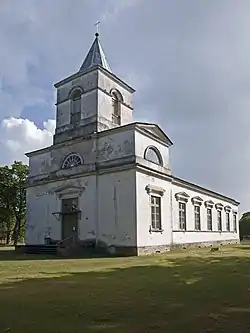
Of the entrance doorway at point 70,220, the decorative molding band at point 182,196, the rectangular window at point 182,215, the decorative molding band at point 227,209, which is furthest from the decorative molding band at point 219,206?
the entrance doorway at point 70,220

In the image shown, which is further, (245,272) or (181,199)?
(181,199)

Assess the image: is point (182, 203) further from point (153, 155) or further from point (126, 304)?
point (126, 304)

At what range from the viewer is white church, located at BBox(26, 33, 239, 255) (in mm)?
22609

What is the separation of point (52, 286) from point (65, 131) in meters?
19.6

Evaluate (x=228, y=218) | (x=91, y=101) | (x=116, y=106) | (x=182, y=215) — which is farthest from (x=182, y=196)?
(x=228, y=218)

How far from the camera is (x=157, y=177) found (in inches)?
976

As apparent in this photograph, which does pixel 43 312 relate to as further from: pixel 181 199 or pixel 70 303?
pixel 181 199

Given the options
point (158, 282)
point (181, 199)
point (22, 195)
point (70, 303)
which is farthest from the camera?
point (22, 195)

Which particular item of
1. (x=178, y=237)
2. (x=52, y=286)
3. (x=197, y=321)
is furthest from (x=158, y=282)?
(x=178, y=237)

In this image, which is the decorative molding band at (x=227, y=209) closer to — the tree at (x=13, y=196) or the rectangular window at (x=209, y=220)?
the rectangular window at (x=209, y=220)

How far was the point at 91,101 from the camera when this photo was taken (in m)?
26.6

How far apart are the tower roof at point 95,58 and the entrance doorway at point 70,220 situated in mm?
10582

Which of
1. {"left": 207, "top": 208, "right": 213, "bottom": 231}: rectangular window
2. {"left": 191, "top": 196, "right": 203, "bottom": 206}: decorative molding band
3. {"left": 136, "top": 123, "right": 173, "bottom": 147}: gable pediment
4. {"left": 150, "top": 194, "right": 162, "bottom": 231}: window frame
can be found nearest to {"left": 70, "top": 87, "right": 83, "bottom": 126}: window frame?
{"left": 136, "top": 123, "right": 173, "bottom": 147}: gable pediment

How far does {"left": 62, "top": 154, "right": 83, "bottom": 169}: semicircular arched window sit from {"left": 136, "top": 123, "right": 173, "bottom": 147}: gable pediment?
4.84m
